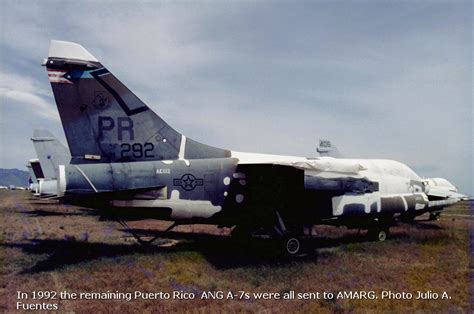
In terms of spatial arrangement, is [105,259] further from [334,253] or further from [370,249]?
[370,249]

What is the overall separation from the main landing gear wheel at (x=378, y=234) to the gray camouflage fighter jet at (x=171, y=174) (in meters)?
1.55

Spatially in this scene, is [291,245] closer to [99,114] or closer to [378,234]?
[378,234]

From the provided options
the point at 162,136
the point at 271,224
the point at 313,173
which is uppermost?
the point at 162,136

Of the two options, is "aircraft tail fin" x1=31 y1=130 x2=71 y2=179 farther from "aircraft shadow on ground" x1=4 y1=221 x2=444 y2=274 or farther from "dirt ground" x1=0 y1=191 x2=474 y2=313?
"aircraft shadow on ground" x1=4 y1=221 x2=444 y2=274

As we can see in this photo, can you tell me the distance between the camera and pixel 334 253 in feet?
37.8

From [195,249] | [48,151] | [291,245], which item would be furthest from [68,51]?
[48,151]

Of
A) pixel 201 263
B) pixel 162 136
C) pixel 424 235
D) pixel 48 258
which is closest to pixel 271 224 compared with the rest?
pixel 201 263

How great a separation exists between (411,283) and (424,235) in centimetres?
819

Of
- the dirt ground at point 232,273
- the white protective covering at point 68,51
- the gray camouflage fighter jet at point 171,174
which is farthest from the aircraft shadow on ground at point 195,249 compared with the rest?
the white protective covering at point 68,51

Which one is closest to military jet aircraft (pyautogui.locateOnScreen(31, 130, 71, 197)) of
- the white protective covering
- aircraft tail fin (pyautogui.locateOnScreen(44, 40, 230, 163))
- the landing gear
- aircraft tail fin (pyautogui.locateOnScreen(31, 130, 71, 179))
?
aircraft tail fin (pyautogui.locateOnScreen(31, 130, 71, 179))

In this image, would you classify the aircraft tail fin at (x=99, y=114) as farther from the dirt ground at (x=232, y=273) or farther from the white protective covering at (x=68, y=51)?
the dirt ground at (x=232, y=273)

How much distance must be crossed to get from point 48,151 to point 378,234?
2123 cm

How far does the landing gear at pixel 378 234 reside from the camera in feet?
46.2

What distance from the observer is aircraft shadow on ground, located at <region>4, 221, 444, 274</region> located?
32.7 ft
